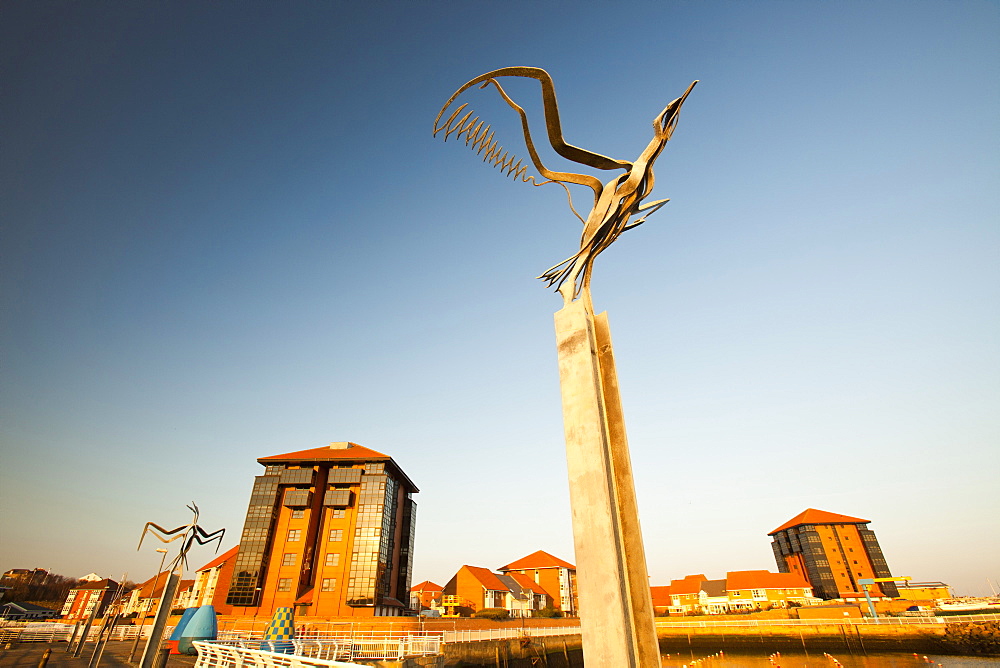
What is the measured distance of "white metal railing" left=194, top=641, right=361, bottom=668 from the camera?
20.5 ft

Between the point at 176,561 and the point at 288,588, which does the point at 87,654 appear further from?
the point at 288,588

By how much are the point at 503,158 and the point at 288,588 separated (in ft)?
158

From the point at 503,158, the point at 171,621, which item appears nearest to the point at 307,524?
the point at 171,621

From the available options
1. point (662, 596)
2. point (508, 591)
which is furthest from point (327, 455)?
point (662, 596)

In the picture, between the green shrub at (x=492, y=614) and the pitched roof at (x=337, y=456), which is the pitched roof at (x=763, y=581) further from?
the pitched roof at (x=337, y=456)

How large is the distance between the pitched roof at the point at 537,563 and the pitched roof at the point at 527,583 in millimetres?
3466

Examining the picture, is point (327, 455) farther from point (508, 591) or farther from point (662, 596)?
point (662, 596)

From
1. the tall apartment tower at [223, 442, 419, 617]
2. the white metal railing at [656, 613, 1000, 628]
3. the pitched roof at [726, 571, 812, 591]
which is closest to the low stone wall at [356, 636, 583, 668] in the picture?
the white metal railing at [656, 613, 1000, 628]

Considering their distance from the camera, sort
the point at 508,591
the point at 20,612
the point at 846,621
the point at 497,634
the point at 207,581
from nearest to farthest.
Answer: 1. the point at 497,634
2. the point at 846,621
3. the point at 20,612
4. the point at 207,581
5. the point at 508,591

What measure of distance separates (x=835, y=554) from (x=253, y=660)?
95336mm

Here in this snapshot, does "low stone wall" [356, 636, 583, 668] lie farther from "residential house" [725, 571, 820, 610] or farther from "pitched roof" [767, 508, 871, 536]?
"pitched roof" [767, 508, 871, 536]

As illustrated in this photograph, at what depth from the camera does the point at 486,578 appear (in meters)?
62.3

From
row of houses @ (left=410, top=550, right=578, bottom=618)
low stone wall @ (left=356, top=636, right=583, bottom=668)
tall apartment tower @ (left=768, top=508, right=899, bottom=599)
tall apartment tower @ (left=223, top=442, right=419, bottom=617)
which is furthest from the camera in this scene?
tall apartment tower @ (left=768, top=508, right=899, bottom=599)

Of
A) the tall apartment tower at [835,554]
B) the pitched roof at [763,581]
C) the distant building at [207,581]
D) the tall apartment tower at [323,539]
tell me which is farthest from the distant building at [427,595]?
the tall apartment tower at [835,554]
